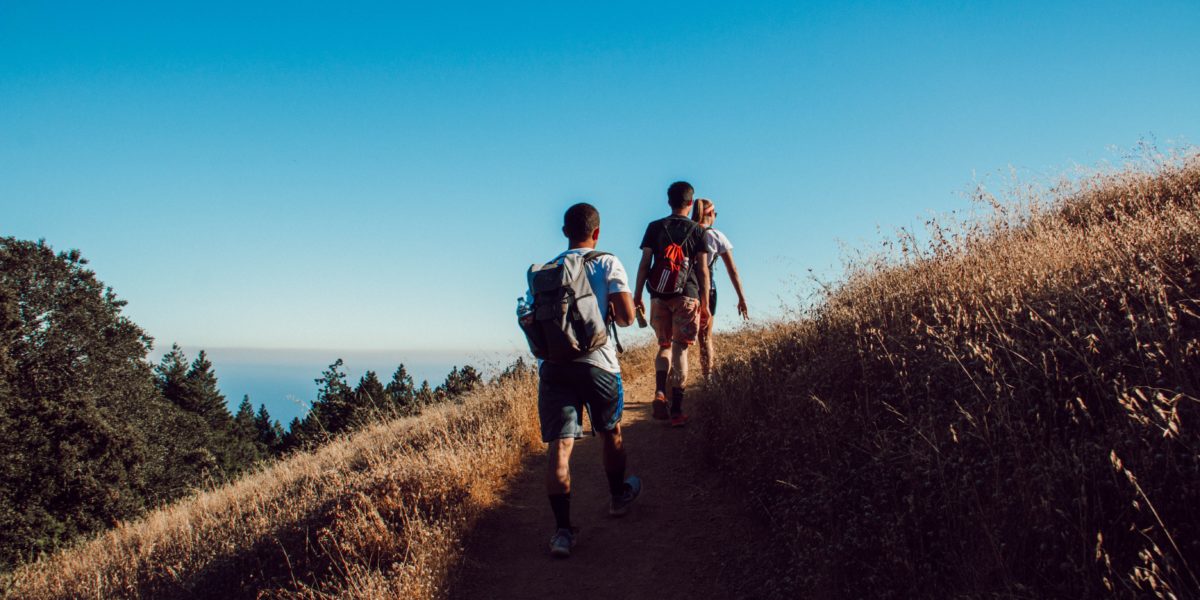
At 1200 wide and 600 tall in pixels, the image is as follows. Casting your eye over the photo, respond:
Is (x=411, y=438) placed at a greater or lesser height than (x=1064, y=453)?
lesser

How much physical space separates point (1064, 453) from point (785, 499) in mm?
1772

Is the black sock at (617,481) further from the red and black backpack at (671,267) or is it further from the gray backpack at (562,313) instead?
the red and black backpack at (671,267)

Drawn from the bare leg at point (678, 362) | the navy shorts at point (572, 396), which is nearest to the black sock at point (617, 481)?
the navy shorts at point (572, 396)

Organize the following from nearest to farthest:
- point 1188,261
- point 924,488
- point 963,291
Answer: point 924,488 → point 1188,261 → point 963,291

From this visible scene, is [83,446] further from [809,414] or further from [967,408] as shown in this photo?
[967,408]

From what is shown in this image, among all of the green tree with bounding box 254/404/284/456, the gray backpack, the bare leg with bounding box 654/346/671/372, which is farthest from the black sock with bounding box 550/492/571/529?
the green tree with bounding box 254/404/284/456

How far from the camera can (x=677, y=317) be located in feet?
20.6

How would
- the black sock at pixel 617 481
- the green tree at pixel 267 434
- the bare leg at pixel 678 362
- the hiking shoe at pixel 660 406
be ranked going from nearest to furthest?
the black sock at pixel 617 481
the bare leg at pixel 678 362
the hiking shoe at pixel 660 406
the green tree at pixel 267 434

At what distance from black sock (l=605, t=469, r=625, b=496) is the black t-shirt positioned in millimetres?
2096

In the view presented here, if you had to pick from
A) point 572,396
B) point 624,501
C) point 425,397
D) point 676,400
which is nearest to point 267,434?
point 425,397

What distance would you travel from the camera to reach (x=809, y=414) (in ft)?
15.2

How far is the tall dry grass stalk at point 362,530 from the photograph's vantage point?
4.43 metres

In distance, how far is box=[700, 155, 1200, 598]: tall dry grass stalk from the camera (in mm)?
2498

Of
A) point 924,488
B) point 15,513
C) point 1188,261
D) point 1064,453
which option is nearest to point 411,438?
point 924,488
